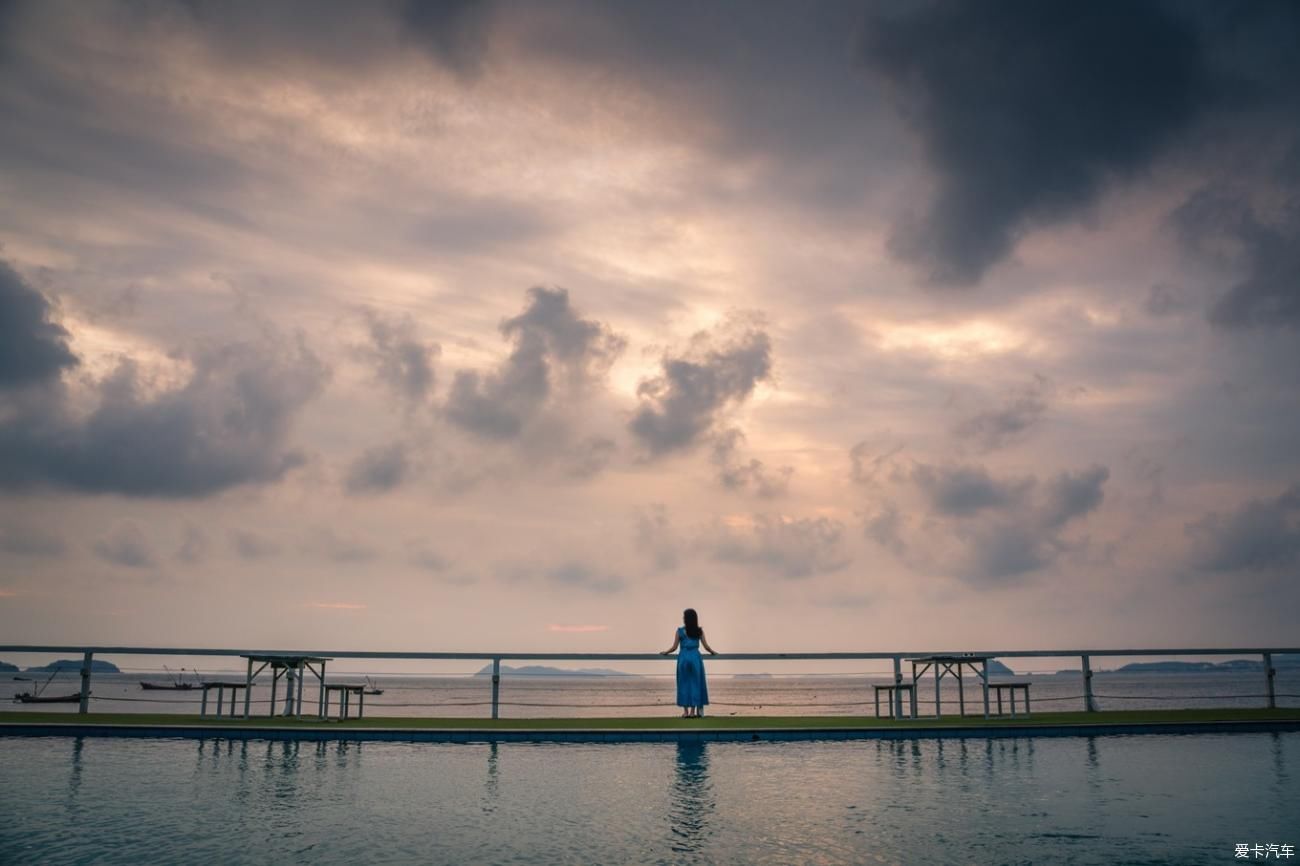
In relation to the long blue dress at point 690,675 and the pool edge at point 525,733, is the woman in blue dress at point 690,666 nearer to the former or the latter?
the long blue dress at point 690,675

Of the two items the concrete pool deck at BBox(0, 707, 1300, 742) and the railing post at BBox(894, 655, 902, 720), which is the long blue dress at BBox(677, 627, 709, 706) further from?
the railing post at BBox(894, 655, 902, 720)

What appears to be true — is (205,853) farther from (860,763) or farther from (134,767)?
(860,763)

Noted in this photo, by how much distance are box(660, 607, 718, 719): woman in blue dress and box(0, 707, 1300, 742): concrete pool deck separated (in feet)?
2.84

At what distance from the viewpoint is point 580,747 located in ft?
46.3

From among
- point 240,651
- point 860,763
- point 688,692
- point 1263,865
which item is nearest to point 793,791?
point 860,763

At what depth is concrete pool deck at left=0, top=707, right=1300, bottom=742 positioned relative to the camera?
1461cm

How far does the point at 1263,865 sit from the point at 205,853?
27.7 feet

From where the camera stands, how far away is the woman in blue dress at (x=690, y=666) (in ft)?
56.7

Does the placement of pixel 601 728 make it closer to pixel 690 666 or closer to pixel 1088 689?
→ pixel 690 666

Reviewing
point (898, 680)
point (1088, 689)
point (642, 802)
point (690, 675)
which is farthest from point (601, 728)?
point (1088, 689)

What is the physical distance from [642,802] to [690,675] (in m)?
7.91

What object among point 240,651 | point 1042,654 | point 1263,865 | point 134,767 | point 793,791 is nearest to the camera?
point 1263,865

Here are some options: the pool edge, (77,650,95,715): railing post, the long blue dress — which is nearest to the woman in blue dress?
the long blue dress

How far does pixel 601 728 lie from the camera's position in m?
15.0
